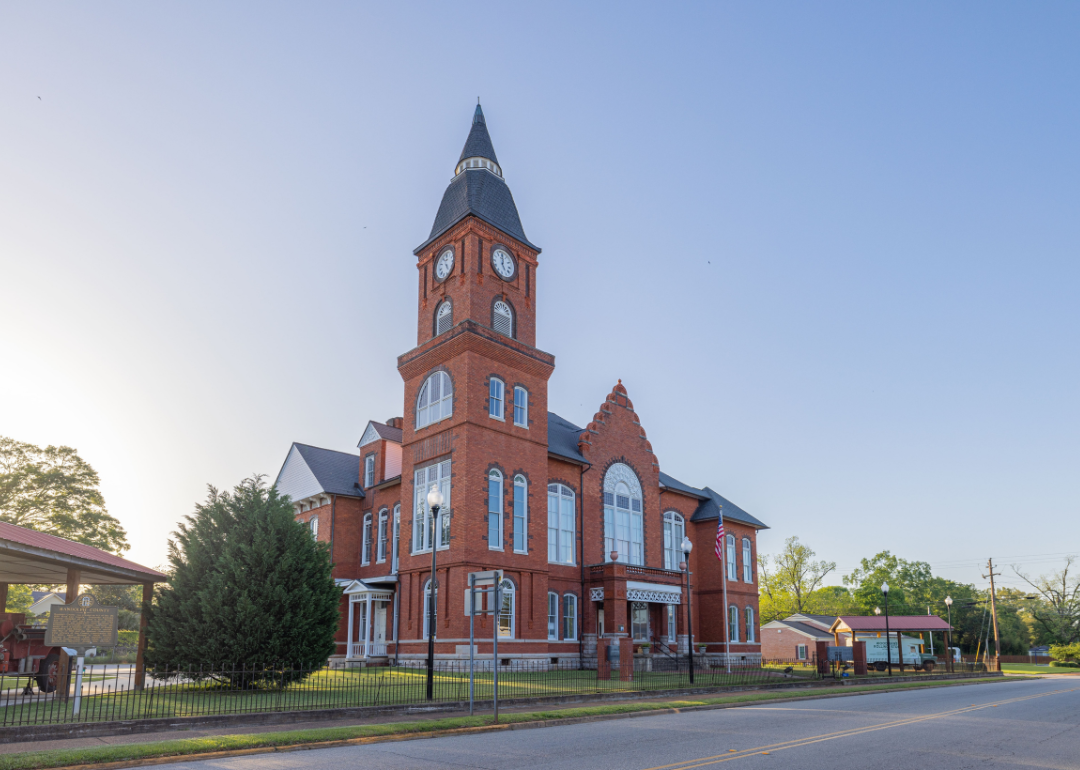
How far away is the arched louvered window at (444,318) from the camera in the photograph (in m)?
34.3

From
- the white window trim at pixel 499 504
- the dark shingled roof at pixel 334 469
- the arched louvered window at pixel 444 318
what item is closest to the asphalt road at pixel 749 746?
the white window trim at pixel 499 504

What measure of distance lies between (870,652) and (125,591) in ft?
196

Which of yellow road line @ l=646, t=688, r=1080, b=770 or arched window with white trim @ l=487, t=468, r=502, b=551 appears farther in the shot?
arched window with white trim @ l=487, t=468, r=502, b=551

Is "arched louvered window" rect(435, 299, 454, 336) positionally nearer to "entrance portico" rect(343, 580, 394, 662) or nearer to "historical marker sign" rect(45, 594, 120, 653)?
"entrance portico" rect(343, 580, 394, 662)

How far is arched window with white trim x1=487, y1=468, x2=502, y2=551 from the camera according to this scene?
1222 inches

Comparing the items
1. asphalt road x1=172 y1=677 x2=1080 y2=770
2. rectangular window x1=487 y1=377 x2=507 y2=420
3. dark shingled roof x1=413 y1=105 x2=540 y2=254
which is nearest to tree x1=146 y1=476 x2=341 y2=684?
asphalt road x1=172 y1=677 x2=1080 y2=770

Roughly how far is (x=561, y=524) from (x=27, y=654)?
69.1ft

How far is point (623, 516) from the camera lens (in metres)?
38.4

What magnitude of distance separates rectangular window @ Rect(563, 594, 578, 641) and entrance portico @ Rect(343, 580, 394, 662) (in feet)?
25.7

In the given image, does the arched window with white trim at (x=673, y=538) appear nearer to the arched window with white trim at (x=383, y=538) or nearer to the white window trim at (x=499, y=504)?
the white window trim at (x=499, y=504)

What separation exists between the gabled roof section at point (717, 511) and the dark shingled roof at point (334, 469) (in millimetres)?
19202

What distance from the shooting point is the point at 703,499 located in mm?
45062

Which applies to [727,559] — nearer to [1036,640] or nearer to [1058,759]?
[1058,759]

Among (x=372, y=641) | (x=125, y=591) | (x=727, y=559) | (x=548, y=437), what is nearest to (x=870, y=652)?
(x=727, y=559)
